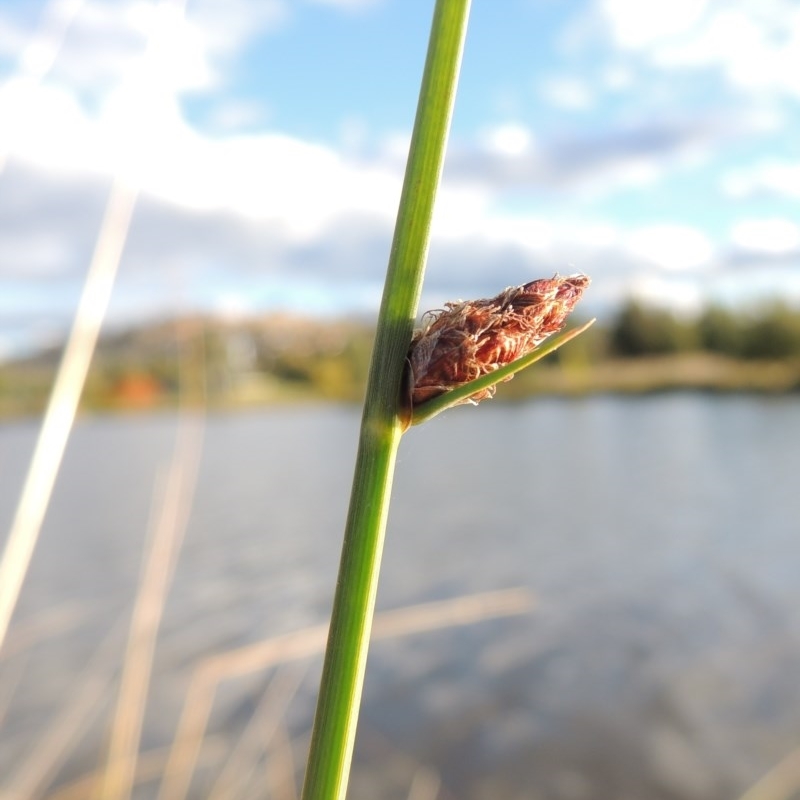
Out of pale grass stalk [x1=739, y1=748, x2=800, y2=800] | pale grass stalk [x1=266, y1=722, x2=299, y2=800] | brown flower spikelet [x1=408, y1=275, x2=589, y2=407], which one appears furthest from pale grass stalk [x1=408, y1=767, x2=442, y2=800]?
brown flower spikelet [x1=408, y1=275, x2=589, y2=407]

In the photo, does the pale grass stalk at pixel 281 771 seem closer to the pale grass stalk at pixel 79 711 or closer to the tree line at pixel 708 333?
the pale grass stalk at pixel 79 711

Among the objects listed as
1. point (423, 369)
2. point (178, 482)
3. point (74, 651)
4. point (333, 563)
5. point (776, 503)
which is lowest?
point (74, 651)

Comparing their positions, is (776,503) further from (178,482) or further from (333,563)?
(178,482)

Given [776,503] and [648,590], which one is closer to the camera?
[648,590]

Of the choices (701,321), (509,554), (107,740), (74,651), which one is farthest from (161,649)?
(701,321)

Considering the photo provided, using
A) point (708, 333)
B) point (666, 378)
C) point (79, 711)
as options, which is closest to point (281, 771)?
point (79, 711)

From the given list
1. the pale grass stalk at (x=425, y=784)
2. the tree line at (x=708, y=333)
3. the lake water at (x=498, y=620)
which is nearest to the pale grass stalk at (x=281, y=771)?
the lake water at (x=498, y=620)

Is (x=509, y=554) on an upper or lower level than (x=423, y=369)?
lower
